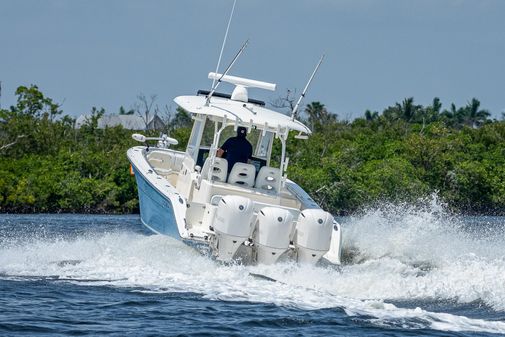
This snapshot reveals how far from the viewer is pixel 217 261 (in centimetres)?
1453

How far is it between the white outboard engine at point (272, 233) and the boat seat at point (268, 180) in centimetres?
219

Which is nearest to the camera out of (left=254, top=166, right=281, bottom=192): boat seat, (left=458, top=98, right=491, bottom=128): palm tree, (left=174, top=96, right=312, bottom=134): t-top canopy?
(left=174, top=96, right=312, bottom=134): t-top canopy

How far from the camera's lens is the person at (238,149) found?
17.2 m

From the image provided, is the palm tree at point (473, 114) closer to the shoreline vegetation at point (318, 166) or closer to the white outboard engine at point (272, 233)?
the shoreline vegetation at point (318, 166)

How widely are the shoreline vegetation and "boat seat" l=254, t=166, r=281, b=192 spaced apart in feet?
65.1

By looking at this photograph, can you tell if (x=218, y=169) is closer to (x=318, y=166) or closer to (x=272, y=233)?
(x=272, y=233)

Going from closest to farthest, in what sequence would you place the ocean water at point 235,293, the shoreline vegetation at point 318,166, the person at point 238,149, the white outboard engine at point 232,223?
the ocean water at point 235,293 → the white outboard engine at point 232,223 → the person at point 238,149 → the shoreline vegetation at point 318,166

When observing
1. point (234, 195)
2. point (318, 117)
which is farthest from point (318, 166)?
point (234, 195)

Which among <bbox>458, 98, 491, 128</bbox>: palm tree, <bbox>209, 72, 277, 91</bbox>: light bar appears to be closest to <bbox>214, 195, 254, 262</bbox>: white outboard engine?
<bbox>209, 72, 277, 91</bbox>: light bar

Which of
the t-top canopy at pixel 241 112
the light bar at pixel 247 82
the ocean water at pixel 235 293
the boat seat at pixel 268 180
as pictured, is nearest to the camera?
the ocean water at pixel 235 293

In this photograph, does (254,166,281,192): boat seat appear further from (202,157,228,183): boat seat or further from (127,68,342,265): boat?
(202,157,228,183): boat seat

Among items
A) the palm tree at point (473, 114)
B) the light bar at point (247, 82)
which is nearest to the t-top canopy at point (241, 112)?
the light bar at point (247, 82)

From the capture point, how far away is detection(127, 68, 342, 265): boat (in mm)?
14359

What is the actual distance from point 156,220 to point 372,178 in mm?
26946
